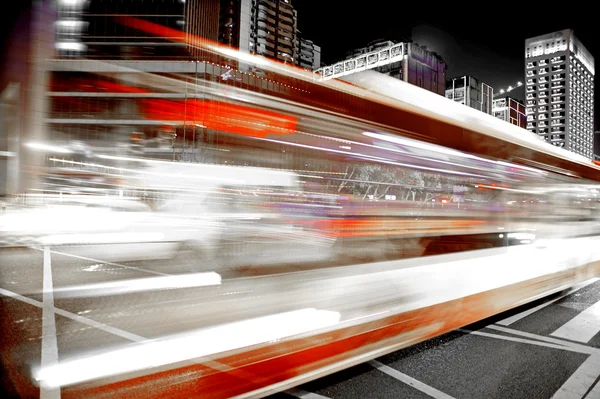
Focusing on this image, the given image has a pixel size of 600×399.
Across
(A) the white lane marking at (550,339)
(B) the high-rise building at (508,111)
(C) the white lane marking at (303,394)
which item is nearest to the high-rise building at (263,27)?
(B) the high-rise building at (508,111)

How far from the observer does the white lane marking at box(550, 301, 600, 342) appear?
4934mm

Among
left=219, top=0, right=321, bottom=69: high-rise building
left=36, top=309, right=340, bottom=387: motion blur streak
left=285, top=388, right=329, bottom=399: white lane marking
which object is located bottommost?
left=285, top=388, right=329, bottom=399: white lane marking

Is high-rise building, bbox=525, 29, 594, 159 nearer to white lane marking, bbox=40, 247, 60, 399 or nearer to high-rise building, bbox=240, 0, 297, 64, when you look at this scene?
high-rise building, bbox=240, 0, 297, 64

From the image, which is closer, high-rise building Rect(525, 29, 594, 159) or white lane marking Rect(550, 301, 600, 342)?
white lane marking Rect(550, 301, 600, 342)

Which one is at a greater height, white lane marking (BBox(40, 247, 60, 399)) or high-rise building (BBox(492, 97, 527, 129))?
high-rise building (BBox(492, 97, 527, 129))

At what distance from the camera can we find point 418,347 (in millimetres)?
4387

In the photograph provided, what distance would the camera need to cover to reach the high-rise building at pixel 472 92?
40.3 m

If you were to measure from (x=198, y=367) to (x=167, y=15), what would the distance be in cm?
327

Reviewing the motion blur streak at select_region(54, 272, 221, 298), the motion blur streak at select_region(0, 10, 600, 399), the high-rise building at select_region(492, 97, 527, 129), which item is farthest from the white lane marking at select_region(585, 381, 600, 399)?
the high-rise building at select_region(492, 97, 527, 129)

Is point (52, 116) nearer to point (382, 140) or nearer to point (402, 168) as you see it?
point (382, 140)

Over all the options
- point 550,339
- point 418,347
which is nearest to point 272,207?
point 418,347

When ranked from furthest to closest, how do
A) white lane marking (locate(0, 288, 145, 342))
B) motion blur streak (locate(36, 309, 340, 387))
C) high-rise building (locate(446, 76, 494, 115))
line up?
high-rise building (locate(446, 76, 494, 115)), white lane marking (locate(0, 288, 145, 342)), motion blur streak (locate(36, 309, 340, 387))

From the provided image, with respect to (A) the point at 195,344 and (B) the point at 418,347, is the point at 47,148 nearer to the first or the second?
(A) the point at 195,344

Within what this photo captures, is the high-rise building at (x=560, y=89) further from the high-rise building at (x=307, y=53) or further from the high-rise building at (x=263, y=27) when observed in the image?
the high-rise building at (x=263, y=27)
